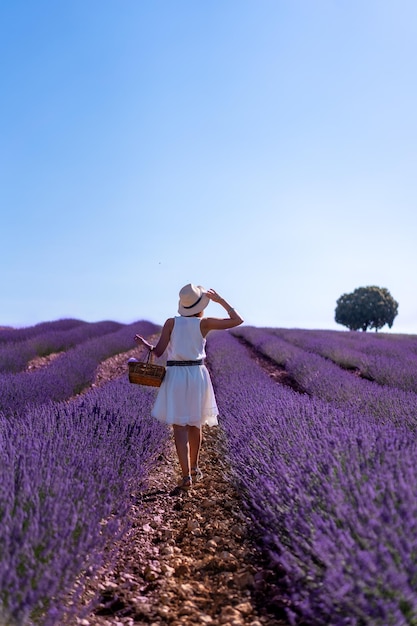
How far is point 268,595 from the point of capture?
6.98 feet

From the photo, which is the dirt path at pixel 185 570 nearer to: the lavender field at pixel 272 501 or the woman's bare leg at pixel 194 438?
the lavender field at pixel 272 501

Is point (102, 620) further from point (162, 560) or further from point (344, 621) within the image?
point (344, 621)

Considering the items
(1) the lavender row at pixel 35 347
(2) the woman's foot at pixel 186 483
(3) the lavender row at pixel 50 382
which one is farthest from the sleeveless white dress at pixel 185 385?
(1) the lavender row at pixel 35 347

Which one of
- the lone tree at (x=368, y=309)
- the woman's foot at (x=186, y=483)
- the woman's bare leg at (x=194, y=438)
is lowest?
the woman's foot at (x=186, y=483)

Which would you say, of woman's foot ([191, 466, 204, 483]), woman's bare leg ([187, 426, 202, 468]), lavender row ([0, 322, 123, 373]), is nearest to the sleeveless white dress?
woman's bare leg ([187, 426, 202, 468])

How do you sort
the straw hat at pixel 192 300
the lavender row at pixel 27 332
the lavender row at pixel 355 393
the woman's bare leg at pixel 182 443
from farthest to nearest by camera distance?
the lavender row at pixel 27 332, the lavender row at pixel 355 393, the woman's bare leg at pixel 182 443, the straw hat at pixel 192 300

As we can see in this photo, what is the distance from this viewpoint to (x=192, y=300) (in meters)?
3.38

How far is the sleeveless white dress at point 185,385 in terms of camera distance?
3.39 m

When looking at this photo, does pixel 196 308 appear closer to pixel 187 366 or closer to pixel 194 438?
pixel 187 366

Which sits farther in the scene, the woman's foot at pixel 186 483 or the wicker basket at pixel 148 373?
the woman's foot at pixel 186 483

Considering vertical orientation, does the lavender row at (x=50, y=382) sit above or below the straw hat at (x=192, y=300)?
below

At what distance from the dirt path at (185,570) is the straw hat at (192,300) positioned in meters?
1.16

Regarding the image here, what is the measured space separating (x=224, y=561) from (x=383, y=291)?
34.4 metres

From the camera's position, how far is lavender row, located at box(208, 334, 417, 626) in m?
1.54
